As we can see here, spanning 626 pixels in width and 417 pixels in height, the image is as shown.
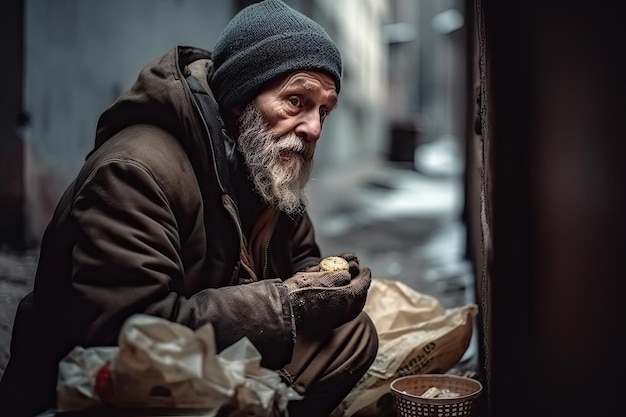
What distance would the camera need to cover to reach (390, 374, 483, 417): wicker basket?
3.00 metres

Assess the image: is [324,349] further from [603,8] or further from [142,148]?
[603,8]

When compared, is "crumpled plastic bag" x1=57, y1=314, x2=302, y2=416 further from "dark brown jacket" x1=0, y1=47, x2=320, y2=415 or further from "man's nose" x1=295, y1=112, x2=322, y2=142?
"man's nose" x1=295, y1=112, x2=322, y2=142

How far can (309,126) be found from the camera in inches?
123

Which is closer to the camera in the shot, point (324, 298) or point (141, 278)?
point (141, 278)

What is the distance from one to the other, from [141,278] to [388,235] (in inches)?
317

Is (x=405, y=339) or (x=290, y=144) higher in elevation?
(x=290, y=144)

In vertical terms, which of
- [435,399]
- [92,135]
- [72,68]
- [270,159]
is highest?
[72,68]

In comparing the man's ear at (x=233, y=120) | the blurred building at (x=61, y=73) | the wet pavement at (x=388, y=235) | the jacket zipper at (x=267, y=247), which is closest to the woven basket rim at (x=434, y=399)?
the jacket zipper at (x=267, y=247)

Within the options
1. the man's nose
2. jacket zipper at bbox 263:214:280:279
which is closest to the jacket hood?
the man's nose

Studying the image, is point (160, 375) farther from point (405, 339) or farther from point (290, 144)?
point (405, 339)

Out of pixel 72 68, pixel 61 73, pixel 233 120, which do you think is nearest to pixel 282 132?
pixel 233 120

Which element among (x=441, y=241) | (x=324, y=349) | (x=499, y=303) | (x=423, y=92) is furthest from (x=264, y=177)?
(x=423, y=92)

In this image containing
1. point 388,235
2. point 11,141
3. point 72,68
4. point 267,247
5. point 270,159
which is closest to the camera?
point 270,159

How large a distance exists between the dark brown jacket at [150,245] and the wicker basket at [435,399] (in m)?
0.52
